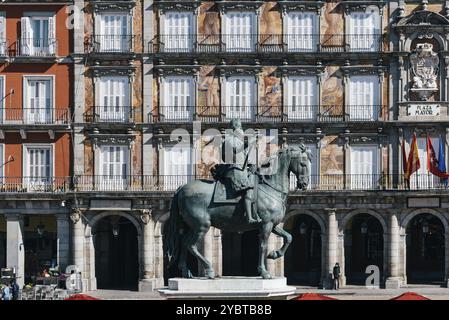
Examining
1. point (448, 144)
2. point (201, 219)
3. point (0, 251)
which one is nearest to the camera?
point (201, 219)

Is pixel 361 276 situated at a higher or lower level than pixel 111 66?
lower

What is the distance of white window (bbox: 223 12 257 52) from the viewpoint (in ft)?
219

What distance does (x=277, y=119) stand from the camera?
218 feet

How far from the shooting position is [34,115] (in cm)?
6694

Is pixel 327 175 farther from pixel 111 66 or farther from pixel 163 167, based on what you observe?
pixel 111 66

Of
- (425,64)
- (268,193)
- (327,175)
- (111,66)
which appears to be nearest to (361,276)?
(327,175)

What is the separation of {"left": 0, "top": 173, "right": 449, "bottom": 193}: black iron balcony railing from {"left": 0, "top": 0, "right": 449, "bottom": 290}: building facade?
0.08m

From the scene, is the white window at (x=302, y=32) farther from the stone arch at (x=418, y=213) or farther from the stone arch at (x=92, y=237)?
the stone arch at (x=92, y=237)

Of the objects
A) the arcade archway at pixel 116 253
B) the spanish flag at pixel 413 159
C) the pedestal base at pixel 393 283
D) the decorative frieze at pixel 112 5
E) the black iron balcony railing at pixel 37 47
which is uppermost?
the decorative frieze at pixel 112 5

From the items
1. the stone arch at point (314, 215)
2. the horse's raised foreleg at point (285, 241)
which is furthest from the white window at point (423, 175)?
the horse's raised foreleg at point (285, 241)

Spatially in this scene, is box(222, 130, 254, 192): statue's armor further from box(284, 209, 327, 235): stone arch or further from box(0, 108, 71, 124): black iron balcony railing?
box(0, 108, 71, 124): black iron balcony railing

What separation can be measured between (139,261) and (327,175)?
38.7 feet

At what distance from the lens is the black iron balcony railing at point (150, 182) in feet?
217

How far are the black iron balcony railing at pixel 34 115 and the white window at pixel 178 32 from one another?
7016 mm
